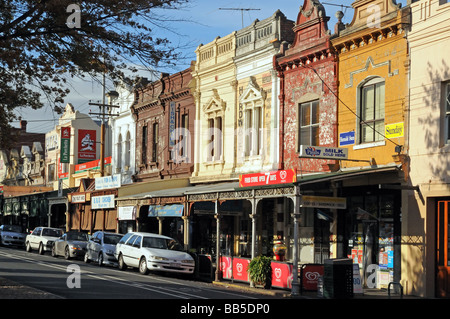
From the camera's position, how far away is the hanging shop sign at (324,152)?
2059 cm

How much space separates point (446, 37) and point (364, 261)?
24.1 ft

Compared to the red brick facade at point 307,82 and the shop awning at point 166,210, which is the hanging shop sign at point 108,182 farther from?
the red brick facade at point 307,82

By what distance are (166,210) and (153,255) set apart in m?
5.37

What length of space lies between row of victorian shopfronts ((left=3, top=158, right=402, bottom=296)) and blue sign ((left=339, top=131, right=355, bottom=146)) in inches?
51.7

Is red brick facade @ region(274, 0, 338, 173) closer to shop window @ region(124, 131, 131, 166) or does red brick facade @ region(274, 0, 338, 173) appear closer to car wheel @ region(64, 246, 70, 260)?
car wheel @ region(64, 246, 70, 260)

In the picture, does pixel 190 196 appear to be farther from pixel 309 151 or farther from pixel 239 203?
pixel 309 151

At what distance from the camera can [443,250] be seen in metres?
19.6

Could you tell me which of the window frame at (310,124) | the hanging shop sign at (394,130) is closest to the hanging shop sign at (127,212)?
the window frame at (310,124)

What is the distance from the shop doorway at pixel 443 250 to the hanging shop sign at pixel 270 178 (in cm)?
421

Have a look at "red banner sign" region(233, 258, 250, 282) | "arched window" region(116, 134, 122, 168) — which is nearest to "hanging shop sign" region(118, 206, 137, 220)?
"arched window" region(116, 134, 122, 168)

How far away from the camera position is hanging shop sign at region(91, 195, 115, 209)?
117ft

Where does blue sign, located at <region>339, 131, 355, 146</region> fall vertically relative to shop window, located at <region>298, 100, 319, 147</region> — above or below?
below

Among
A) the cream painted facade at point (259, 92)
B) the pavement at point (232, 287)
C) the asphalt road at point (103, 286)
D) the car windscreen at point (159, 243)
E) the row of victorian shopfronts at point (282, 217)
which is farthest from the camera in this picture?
the cream painted facade at point (259, 92)

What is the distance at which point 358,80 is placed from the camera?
74.9 ft
